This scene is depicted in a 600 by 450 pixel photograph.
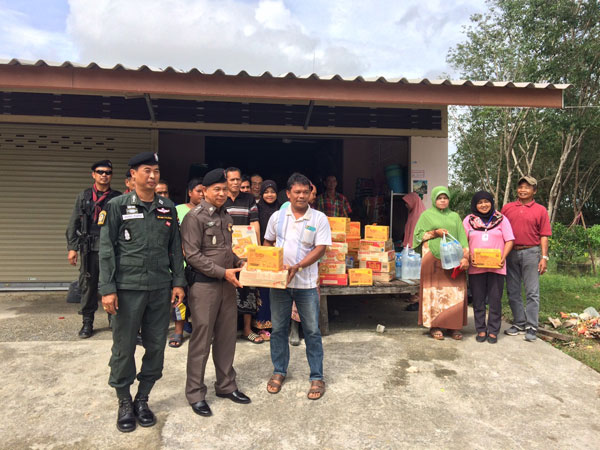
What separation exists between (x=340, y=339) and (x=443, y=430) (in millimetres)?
2028

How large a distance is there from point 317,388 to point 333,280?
174cm

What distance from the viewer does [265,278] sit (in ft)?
10.4

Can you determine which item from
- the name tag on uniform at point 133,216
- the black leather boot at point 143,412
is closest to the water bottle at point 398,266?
the black leather boot at point 143,412

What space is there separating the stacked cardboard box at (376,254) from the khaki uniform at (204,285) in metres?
2.42

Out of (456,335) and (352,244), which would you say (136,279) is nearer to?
(352,244)

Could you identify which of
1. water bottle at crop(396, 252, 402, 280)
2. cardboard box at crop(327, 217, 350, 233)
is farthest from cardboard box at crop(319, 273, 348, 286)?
water bottle at crop(396, 252, 402, 280)

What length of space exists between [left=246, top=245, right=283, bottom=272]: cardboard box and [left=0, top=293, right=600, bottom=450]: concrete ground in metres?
1.11

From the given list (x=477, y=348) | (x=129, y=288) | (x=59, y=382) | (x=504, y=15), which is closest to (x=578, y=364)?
(x=477, y=348)

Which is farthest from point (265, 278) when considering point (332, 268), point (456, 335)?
point (456, 335)

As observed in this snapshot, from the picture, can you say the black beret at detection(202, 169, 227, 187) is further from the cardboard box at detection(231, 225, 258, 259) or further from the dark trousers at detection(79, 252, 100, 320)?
the dark trousers at detection(79, 252, 100, 320)

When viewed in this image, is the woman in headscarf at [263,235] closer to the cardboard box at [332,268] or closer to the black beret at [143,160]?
the cardboard box at [332,268]

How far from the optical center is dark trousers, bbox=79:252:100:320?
4.71 metres

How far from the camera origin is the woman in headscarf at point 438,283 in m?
4.76

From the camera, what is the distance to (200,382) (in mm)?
3105
